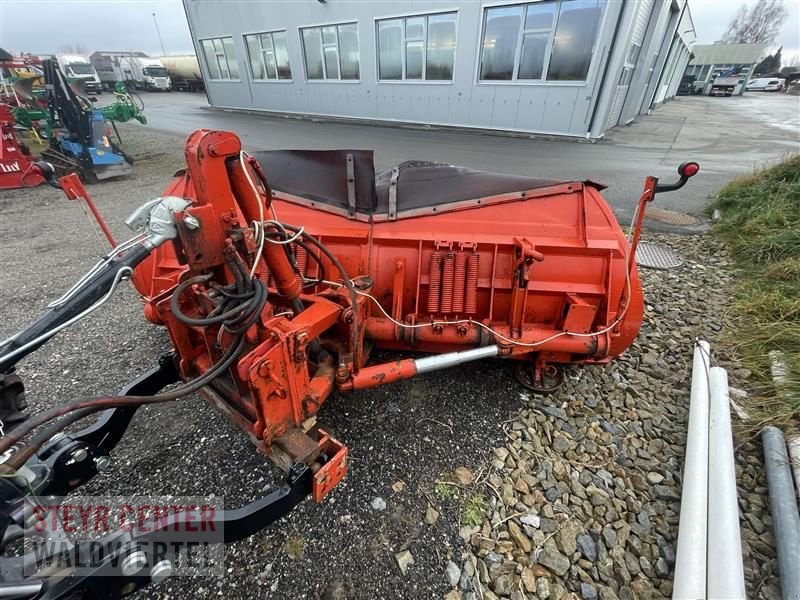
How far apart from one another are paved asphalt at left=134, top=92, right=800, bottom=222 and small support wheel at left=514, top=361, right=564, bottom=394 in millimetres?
4582

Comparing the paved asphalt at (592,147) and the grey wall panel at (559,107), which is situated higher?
the grey wall panel at (559,107)

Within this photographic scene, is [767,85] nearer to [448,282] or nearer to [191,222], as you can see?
[448,282]

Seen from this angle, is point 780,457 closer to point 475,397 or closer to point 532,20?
point 475,397

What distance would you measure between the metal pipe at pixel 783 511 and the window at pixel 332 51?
1673 cm

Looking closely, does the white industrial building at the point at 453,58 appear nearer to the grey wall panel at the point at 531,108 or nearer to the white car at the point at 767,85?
the grey wall panel at the point at 531,108

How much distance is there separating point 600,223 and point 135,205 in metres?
8.20

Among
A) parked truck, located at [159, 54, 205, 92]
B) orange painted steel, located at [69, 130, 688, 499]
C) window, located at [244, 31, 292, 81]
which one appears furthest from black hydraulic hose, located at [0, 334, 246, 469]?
parked truck, located at [159, 54, 205, 92]

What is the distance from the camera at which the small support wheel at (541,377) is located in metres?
3.06

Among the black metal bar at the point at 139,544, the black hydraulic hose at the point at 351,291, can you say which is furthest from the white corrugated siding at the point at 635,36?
the black metal bar at the point at 139,544

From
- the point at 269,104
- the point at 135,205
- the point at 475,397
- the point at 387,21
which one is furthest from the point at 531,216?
the point at 269,104

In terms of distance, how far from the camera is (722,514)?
6.78ft

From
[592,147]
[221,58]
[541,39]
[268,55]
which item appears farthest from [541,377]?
[221,58]

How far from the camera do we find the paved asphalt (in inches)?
335

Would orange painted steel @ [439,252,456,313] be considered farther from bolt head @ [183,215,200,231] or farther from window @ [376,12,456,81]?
window @ [376,12,456,81]
